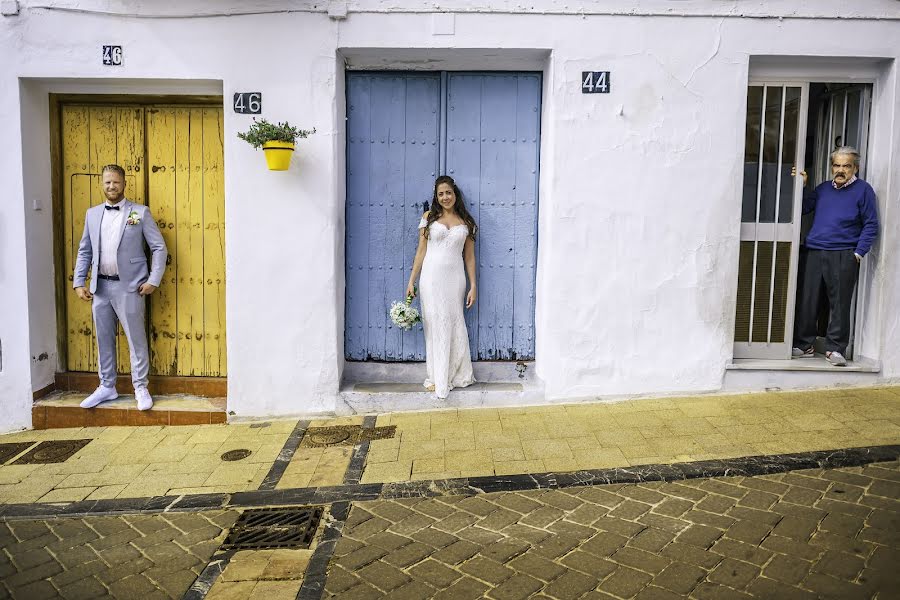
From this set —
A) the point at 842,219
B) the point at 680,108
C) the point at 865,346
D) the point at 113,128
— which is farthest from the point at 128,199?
the point at 865,346

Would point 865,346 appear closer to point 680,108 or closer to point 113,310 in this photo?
point 680,108

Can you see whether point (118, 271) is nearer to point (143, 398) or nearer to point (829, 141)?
point (143, 398)

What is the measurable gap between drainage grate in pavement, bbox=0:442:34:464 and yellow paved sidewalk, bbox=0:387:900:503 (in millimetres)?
132

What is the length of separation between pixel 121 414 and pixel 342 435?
2.05 m

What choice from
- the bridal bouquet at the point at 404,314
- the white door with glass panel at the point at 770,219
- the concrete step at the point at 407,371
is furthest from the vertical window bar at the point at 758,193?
the bridal bouquet at the point at 404,314

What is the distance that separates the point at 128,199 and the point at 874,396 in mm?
6767

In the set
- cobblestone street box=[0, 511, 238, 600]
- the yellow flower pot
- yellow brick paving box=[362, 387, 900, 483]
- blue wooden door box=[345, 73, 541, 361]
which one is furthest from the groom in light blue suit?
yellow brick paving box=[362, 387, 900, 483]

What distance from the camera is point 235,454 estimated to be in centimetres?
579

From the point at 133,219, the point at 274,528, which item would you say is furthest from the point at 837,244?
the point at 133,219

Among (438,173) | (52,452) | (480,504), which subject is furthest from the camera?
(438,173)

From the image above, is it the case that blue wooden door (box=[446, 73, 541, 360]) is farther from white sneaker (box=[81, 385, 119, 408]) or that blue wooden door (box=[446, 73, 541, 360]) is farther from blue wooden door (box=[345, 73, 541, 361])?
white sneaker (box=[81, 385, 119, 408])

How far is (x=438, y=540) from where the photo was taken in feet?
14.0

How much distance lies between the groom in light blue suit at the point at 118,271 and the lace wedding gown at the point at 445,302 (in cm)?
235

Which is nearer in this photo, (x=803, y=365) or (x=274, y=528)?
(x=274, y=528)
